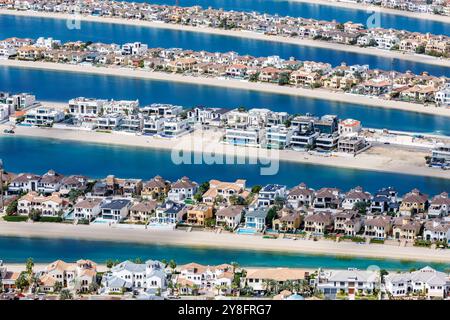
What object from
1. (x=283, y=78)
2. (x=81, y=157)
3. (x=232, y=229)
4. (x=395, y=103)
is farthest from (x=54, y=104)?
(x=232, y=229)

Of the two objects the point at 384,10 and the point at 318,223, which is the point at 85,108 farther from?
the point at 384,10

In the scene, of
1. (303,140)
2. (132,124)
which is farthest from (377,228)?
(132,124)

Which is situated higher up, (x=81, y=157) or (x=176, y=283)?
(x=176, y=283)

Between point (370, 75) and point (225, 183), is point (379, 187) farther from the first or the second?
point (370, 75)

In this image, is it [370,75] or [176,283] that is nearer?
[176,283]

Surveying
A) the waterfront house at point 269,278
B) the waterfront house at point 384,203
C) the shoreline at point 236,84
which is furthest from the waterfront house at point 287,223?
the shoreline at point 236,84

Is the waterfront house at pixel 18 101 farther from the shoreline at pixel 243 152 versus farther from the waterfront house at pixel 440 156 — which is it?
the waterfront house at pixel 440 156
